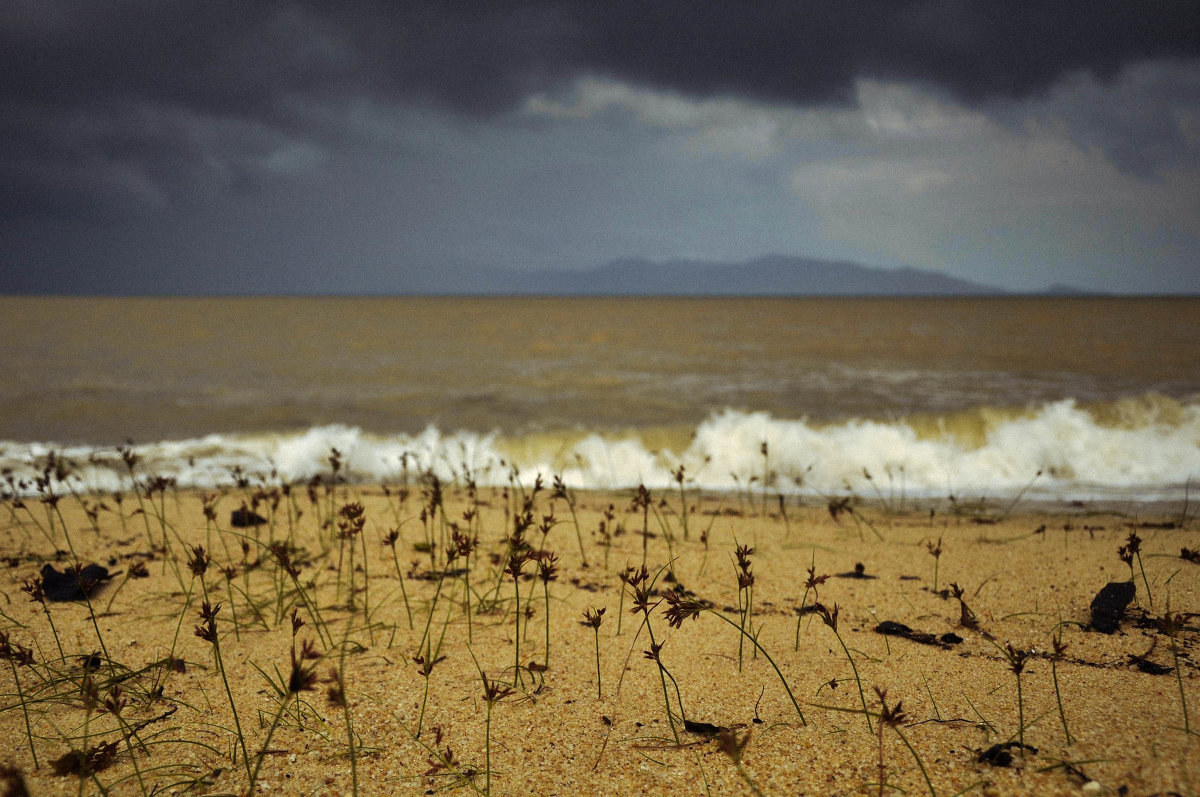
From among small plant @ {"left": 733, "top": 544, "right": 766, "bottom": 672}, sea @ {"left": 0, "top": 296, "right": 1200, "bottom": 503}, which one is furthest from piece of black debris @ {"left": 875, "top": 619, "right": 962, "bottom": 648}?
sea @ {"left": 0, "top": 296, "right": 1200, "bottom": 503}

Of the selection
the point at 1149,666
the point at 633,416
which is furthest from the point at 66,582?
the point at 633,416

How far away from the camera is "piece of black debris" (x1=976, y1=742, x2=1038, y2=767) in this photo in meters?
2.06

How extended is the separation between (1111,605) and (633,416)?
1129 cm

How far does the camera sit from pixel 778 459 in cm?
951

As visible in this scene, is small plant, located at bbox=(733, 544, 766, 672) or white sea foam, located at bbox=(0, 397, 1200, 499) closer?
small plant, located at bbox=(733, 544, 766, 672)

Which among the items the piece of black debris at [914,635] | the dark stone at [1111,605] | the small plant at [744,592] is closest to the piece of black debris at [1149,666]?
the dark stone at [1111,605]

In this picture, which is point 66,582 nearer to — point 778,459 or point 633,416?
point 778,459

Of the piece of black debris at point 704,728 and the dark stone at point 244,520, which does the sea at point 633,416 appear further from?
the piece of black debris at point 704,728

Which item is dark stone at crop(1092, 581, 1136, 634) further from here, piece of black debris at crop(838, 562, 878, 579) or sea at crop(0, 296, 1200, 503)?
sea at crop(0, 296, 1200, 503)

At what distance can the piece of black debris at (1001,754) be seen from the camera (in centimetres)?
206

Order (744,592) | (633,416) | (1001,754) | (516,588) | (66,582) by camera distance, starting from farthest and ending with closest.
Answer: (633,416) < (744,592) < (66,582) < (516,588) < (1001,754)

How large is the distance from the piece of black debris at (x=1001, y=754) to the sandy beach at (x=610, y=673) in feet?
0.04

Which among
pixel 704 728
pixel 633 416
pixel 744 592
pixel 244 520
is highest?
pixel 633 416

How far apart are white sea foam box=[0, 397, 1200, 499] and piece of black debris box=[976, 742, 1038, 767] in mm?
5607
